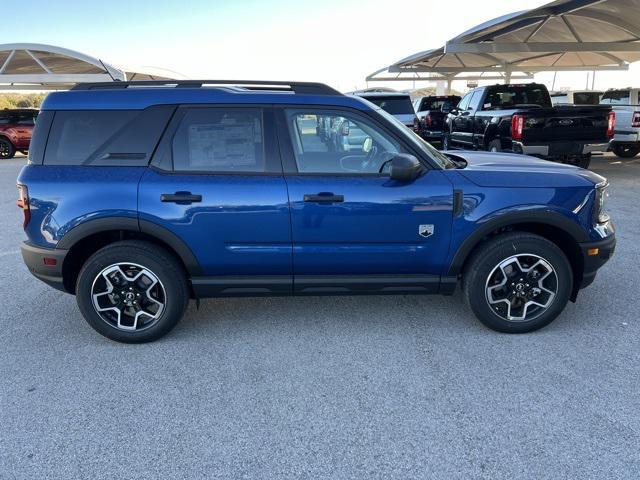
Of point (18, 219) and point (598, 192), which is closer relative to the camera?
point (598, 192)

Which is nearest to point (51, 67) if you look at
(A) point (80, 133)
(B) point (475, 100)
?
(B) point (475, 100)

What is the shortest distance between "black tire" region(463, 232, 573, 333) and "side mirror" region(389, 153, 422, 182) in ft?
2.69

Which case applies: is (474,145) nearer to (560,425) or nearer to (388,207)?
(388,207)

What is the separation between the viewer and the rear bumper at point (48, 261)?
3448mm

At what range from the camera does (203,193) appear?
11.0 ft

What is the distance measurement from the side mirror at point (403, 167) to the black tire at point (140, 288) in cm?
171

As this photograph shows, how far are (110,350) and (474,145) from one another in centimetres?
951

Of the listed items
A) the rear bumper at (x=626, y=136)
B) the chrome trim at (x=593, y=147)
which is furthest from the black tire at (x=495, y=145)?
the rear bumper at (x=626, y=136)

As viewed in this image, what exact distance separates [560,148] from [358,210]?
7.17 metres

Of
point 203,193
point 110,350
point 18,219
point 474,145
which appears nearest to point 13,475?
point 110,350

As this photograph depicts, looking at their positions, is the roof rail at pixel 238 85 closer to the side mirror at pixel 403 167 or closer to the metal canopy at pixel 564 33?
the side mirror at pixel 403 167

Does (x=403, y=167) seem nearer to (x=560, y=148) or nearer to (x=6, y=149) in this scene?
(x=560, y=148)

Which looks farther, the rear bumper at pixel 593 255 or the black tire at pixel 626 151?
the black tire at pixel 626 151

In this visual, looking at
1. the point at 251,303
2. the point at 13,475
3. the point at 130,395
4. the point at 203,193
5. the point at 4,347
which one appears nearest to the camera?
the point at 13,475
